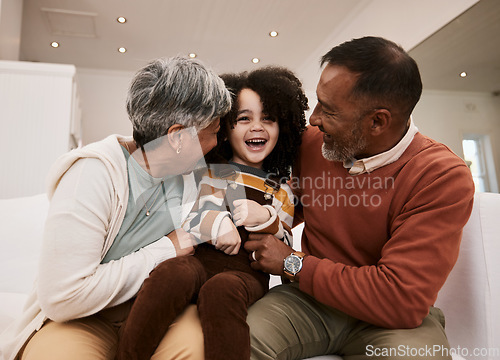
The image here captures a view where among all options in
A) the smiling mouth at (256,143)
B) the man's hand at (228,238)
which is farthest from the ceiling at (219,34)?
the man's hand at (228,238)

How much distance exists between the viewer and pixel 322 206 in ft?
4.05

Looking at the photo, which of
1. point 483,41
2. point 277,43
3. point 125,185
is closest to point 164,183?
point 125,185

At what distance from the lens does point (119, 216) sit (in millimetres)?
1023

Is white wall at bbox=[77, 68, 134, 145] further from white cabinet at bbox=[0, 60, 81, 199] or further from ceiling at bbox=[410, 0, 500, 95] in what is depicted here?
ceiling at bbox=[410, 0, 500, 95]

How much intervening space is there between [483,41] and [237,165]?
302 centimetres

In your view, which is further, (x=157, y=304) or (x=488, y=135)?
(x=488, y=135)

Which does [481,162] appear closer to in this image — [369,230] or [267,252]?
[369,230]

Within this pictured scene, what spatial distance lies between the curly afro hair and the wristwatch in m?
0.37

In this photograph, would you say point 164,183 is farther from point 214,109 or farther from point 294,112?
point 294,112

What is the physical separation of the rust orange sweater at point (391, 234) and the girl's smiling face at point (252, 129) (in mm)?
239

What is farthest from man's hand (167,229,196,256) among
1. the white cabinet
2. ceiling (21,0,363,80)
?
ceiling (21,0,363,80)

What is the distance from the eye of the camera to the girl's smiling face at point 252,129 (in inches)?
51.3

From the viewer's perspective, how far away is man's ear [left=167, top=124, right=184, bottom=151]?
1077 millimetres

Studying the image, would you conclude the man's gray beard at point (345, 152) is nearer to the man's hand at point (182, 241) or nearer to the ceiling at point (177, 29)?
the man's hand at point (182, 241)
